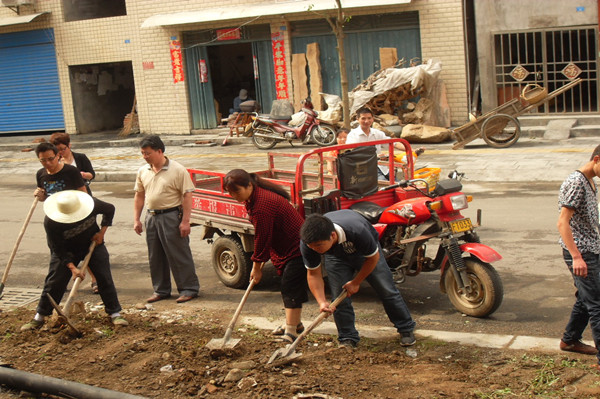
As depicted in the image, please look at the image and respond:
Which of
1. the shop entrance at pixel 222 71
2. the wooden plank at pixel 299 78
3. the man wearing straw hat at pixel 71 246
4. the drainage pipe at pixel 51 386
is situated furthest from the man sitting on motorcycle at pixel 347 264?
the shop entrance at pixel 222 71

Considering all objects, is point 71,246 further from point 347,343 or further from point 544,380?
point 544,380

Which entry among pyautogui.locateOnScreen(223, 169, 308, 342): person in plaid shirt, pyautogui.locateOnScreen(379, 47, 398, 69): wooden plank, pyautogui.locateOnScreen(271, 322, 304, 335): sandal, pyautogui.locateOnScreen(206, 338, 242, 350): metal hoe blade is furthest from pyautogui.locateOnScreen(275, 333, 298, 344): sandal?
pyautogui.locateOnScreen(379, 47, 398, 69): wooden plank

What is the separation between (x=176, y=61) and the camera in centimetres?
2184

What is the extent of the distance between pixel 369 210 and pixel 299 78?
13277 mm

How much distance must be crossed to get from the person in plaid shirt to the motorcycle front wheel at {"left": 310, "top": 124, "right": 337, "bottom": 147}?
37.6 feet

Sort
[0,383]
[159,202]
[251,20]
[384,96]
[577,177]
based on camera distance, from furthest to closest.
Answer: [251,20] → [384,96] → [159,202] → [0,383] → [577,177]

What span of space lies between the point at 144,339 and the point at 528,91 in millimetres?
11405

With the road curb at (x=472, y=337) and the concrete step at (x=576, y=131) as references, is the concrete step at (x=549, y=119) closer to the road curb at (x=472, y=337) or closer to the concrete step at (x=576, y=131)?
the concrete step at (x=576, y=131)

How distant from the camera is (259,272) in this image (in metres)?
6.58

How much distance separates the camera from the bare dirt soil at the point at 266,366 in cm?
522

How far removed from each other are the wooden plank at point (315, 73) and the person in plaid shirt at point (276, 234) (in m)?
13.7

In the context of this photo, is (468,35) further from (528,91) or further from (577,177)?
(577,177)

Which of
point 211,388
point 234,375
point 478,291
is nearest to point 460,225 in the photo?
point 478,291

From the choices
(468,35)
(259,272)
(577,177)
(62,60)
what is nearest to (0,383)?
(259,272)
